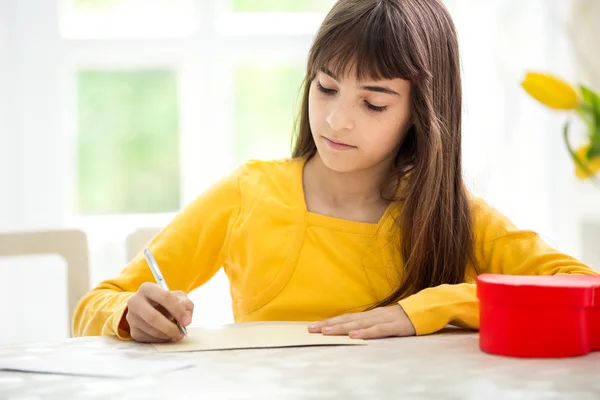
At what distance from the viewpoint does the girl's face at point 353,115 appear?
4.09 ft

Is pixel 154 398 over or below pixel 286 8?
below

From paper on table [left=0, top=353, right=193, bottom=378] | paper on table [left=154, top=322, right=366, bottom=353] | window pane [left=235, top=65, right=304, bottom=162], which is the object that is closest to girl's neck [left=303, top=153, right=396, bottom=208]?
paper on table [left=154, top=322, right=366, bottom=353]

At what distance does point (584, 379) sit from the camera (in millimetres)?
815

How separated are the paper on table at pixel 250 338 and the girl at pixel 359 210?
0.21 meters

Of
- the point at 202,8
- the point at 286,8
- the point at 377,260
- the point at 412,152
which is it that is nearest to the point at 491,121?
the point at 286,8

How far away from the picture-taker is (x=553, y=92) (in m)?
0.72

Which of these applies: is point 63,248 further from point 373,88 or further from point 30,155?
point 30,155

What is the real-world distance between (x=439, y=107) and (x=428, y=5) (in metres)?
0.17

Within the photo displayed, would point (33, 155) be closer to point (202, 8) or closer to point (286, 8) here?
point (202, 8)

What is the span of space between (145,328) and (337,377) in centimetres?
28

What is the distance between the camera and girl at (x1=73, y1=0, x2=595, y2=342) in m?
1.26

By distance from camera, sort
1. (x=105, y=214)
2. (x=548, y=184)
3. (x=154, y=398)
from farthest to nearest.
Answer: (x=105, y=214)
(x=548, y=184)
(x=154, y=398)

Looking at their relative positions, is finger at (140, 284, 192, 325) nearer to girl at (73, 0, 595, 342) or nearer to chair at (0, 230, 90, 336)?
girl at (73, 0, 595, 342)

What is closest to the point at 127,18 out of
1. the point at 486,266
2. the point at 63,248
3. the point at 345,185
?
the point at 63,248
